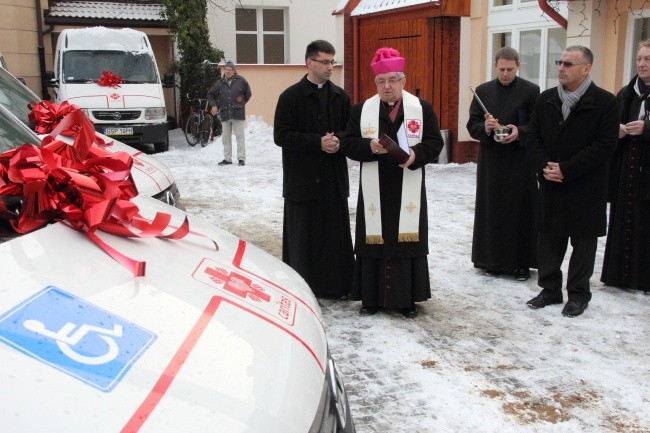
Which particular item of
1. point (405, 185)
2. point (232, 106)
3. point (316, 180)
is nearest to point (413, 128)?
point (405, 185)

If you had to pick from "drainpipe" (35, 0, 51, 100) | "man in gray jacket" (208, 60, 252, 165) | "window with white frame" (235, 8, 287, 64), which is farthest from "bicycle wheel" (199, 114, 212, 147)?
"drainpipe" (35, 0, 51, 100)

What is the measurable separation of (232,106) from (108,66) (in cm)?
360

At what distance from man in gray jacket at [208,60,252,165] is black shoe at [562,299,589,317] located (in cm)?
955

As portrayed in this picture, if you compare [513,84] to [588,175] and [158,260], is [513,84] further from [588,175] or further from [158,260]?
[158,260]

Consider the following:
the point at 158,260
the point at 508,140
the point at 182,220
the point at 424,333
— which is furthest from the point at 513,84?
the point at 158,260

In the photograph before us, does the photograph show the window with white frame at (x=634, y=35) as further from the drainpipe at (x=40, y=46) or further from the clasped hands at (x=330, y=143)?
the drainpipe at (x=40, y=46)

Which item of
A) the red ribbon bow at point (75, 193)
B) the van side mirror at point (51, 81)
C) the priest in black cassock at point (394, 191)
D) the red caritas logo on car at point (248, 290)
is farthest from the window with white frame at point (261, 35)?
the red caritas logo on car at point (248, 290)

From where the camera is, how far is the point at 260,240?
8.12m

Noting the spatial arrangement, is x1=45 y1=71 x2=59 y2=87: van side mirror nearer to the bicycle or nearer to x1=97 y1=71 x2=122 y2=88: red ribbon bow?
x1=97 y1=71 x2=122 y2=88: red ribbon bow

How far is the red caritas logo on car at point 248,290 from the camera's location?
221cm

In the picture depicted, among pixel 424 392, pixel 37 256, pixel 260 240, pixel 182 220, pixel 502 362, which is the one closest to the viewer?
pixel 37 256

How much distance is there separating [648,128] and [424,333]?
245 cm

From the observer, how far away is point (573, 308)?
18.4ft

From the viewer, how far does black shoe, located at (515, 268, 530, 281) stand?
6.61m
